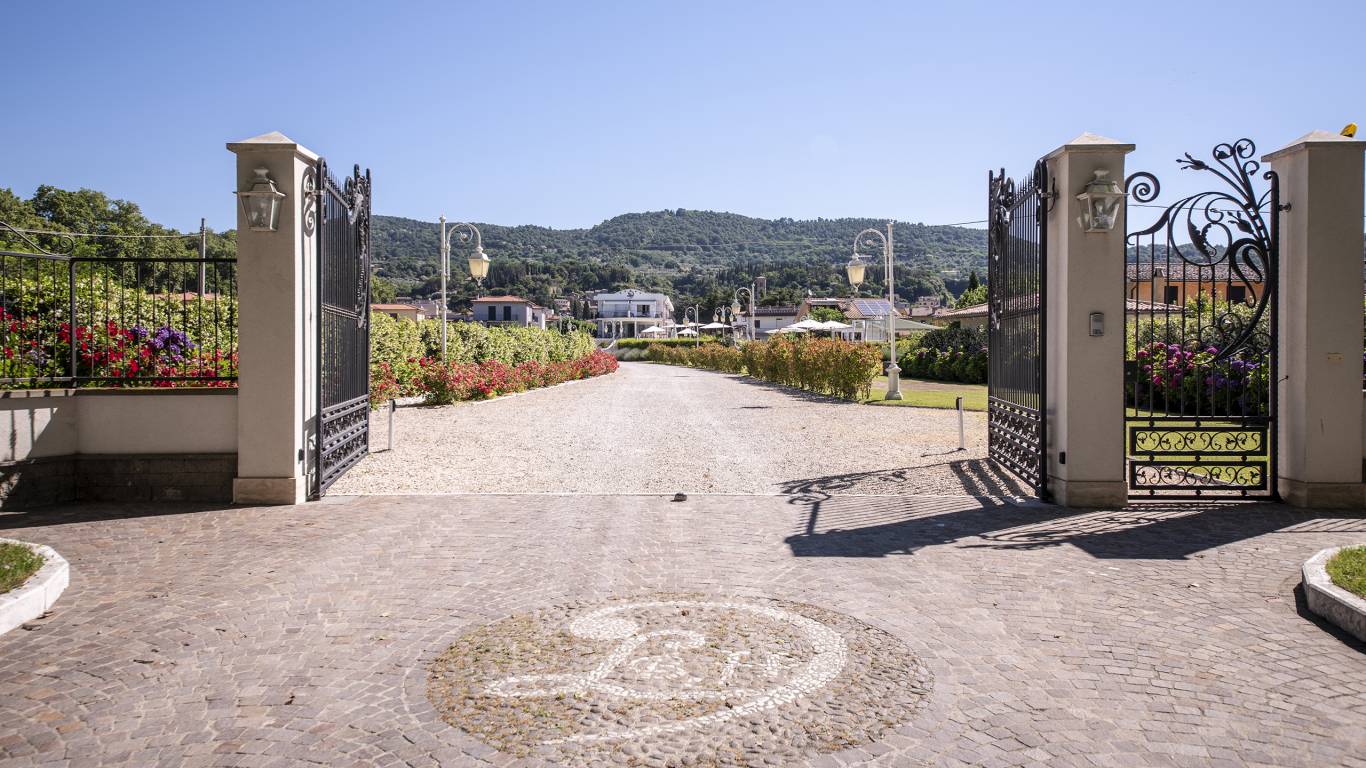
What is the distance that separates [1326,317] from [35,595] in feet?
33.1

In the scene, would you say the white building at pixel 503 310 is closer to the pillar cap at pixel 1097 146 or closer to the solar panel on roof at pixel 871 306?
the solar panel on roof at pixel 871 306

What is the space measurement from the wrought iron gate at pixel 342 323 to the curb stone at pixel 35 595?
119 inches

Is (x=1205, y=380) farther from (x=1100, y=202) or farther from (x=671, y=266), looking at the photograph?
(x=671, y=266)

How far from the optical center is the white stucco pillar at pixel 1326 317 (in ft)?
24.4

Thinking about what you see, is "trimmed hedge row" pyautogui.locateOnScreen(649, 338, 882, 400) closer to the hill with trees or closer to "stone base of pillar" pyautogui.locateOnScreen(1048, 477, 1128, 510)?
"stone base of pillar" pyautogui.locateOnScreen(1048, 477, 1128, 510)

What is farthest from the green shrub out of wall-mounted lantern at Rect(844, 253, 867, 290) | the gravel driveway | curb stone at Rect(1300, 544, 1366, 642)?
curb stone at Rect(1300, 544, 1366, 642)

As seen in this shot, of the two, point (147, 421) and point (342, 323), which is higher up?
point (342, 323)

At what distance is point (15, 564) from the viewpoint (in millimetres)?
4926

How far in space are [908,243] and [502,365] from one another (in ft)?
499

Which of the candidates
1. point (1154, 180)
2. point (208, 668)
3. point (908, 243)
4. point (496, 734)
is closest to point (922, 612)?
Answer: point (496, 734)

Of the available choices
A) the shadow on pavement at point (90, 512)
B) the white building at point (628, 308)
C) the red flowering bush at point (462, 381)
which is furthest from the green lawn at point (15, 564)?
the white building at point (628, 308)

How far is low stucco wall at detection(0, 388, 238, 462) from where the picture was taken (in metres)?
7.75

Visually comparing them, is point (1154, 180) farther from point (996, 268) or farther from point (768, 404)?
point (768, 404)

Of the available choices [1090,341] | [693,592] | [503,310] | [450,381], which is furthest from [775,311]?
[693,592]
